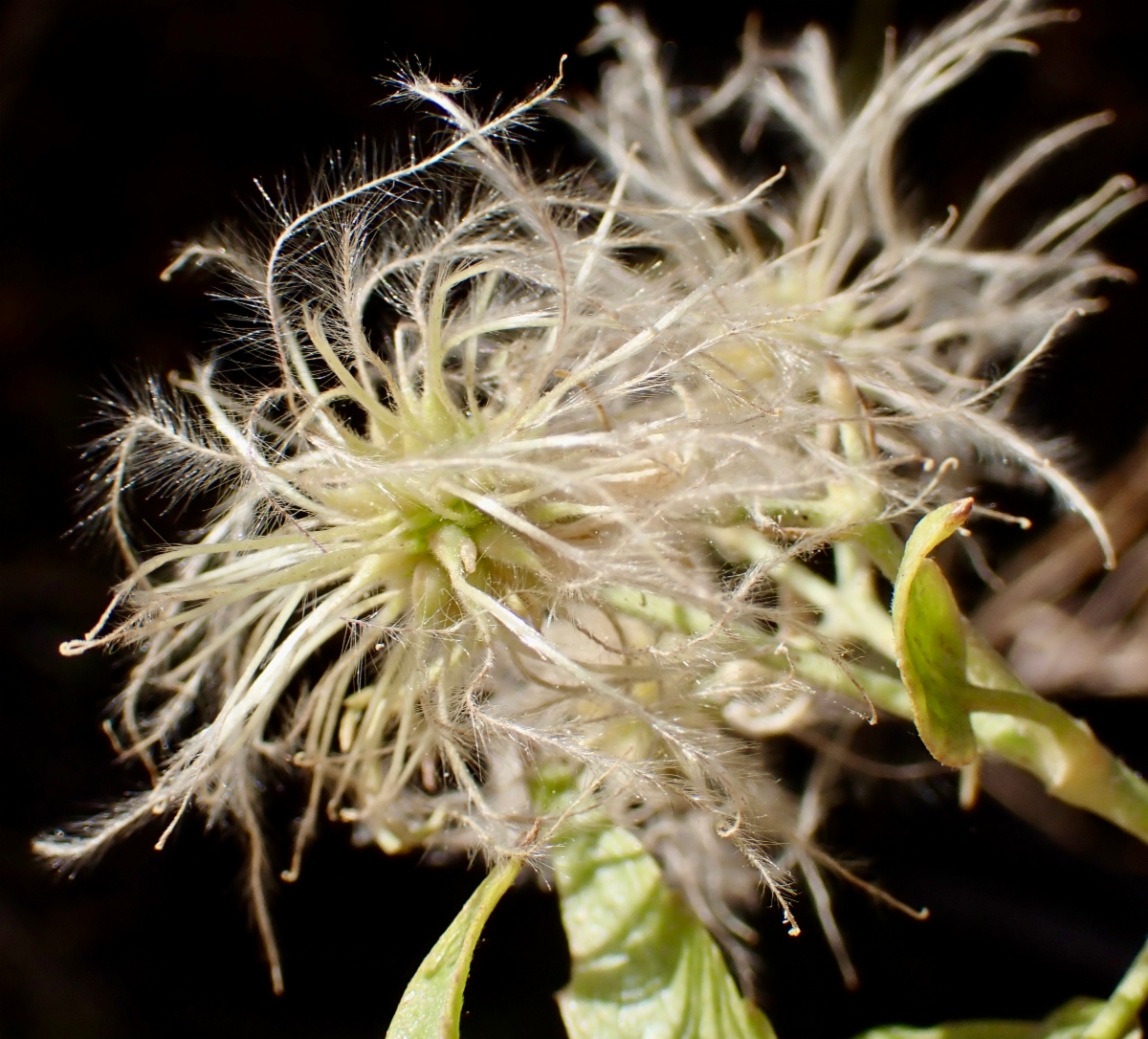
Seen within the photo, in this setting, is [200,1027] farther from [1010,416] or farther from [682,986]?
[1010,416]

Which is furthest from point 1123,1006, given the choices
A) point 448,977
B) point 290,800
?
point 290,800

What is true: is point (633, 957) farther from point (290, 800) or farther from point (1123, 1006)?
point (290, 800)

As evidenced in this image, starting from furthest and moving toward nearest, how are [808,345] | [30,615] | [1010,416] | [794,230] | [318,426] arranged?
[30,615] < [1010,416] < [794,230] < [808,345] < [318,426]

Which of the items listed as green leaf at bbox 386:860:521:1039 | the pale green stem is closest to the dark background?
the pale green stem

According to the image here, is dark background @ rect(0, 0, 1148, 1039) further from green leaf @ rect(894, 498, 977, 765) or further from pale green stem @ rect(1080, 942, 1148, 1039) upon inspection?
green leaf @ rect(894, 498, 977, 765)

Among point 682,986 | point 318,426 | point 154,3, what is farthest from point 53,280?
point 682,986

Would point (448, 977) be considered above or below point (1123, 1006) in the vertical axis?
above

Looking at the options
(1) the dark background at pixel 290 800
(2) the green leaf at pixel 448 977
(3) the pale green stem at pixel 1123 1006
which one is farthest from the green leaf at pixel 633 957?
(1) the dark background at pixel 290 800
